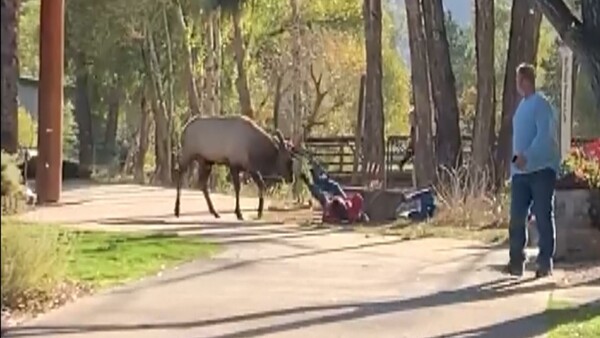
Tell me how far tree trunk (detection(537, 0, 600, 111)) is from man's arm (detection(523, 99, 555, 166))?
2.66ft

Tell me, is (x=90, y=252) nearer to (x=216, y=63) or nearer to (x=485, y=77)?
(x=485, y=77)

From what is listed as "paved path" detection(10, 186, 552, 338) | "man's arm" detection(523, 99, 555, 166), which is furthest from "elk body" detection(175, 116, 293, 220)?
"man's arm" detection(523, 99, 555, 166)

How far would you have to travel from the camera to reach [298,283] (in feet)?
35.5

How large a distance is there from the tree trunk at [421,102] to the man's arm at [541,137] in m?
10.5

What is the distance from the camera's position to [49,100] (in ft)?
65.5

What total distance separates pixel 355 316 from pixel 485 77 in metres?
15.6

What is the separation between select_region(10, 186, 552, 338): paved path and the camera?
8.45m

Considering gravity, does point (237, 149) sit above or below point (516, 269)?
above

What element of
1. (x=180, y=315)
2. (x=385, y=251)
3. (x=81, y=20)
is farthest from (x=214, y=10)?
(x=180, y=315)

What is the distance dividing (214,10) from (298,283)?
18008 mm

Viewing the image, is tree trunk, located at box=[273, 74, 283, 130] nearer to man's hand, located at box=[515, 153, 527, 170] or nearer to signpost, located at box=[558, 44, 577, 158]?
signpost, located at box=[558, 44, 577, 158]

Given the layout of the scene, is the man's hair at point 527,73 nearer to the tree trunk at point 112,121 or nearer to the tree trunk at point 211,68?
the tree trunk at point 211,68

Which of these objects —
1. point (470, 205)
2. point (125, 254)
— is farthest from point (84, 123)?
point (125, 254)

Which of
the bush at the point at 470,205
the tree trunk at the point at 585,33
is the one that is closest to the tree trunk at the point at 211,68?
the bush at the point at 470,205
